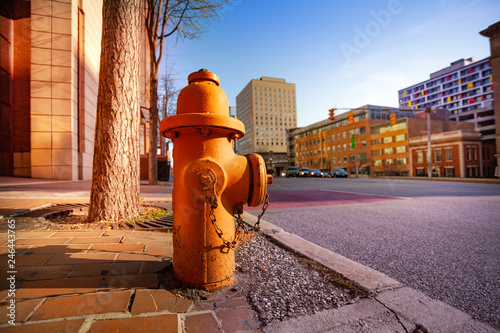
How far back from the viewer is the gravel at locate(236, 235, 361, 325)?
142 centimetres

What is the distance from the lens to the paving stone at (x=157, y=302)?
4.42 ft

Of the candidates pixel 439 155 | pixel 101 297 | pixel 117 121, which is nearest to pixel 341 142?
pixel 439 155

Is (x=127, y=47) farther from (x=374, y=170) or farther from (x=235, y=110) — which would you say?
(x=235, y=110)

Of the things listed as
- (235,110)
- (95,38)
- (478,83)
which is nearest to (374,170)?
(478,83)

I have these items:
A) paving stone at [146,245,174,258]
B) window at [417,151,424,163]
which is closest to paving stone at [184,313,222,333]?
paving stone at [146,245,174,258]

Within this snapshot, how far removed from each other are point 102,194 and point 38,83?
11653mm

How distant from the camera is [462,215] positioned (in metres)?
4.62

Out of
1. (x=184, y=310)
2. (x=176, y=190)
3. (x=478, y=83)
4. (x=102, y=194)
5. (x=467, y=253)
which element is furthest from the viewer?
(x=478, y=83)

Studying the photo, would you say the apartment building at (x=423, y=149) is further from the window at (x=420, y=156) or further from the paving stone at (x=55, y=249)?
the paving stone at (x=55, y=249)

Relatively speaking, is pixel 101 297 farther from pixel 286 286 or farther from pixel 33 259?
pixel 286 286

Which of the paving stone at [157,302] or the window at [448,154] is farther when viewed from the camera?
the window at [448,154]

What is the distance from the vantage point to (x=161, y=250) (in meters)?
2.27

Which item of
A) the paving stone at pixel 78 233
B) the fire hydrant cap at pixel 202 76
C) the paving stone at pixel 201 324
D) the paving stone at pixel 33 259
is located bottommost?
the paving stone at pixel 201 324

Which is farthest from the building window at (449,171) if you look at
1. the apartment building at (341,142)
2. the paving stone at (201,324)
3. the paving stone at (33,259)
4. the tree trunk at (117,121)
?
the paving stone at (33,259)
